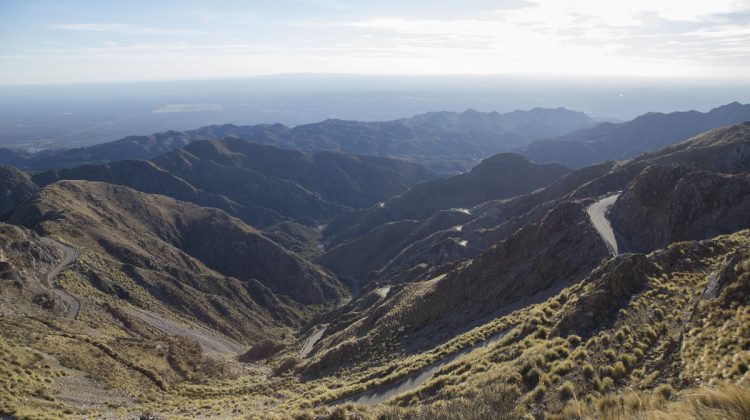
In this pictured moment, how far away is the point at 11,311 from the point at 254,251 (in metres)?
74.2

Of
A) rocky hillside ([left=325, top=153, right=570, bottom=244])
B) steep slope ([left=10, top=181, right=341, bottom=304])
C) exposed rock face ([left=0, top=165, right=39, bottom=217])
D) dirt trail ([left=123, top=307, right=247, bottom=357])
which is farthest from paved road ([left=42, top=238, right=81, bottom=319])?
exposed rock face ([left=0, top=165, right=39, bottom=217])

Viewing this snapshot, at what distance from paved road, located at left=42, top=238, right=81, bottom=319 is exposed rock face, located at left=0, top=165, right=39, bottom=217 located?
10484 cm

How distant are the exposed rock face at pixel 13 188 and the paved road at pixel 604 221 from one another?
163305mm

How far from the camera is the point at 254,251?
111188 millimetres

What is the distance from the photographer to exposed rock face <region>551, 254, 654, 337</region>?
1711cm

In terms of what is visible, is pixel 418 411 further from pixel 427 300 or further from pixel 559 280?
pixel 427 300

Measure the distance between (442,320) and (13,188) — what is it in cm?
17041

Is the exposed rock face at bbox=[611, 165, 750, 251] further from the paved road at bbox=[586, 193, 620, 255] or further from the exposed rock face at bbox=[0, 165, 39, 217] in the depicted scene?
the exposed rock face at bbox=[0, 165, 39, 217]

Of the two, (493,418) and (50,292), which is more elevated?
(493,418)

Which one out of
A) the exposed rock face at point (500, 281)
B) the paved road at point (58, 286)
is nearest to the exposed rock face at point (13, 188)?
the paved road at point (58, 286)

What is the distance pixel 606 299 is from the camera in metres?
18.3

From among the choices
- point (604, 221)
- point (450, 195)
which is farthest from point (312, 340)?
point (450, 195)

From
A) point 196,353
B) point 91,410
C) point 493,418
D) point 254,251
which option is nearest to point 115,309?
point 196,353

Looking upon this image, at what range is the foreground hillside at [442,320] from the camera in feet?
41.6
